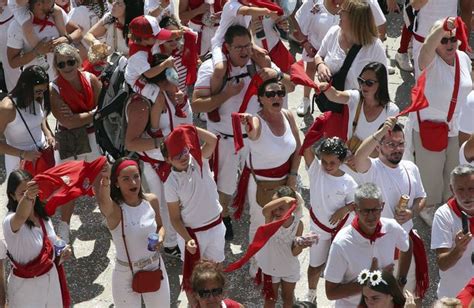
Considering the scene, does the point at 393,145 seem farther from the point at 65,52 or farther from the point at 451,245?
the point at 65,52

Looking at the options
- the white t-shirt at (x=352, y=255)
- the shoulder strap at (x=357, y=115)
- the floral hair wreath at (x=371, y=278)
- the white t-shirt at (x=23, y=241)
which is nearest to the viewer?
the floral hair wreath at (x=371, y=278)

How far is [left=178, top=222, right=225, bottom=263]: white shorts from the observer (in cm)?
791

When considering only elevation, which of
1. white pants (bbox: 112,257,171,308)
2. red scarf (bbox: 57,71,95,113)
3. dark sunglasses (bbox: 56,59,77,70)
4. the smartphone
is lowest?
white pants (bbox: 112,257,171,308)

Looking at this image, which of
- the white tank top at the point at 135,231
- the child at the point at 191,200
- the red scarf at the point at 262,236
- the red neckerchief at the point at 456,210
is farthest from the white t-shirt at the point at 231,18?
the red neckerchief at the point at 456,210

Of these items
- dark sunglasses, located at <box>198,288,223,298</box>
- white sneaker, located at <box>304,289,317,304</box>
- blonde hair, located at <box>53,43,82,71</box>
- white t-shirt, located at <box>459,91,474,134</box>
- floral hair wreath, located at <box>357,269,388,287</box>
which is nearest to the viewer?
floral hair wreath, located at <box>357,269,388,287</box>

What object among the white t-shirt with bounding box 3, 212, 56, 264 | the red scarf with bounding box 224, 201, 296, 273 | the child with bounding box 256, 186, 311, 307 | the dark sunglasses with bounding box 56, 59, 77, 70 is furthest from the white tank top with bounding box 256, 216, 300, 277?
the dark sunglasses with bounding box 56, 59, 77, 70

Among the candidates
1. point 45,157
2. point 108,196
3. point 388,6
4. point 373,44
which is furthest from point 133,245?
point 388,6

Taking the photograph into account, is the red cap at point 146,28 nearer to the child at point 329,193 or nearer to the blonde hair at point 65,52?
the blonde hair at point 65,52

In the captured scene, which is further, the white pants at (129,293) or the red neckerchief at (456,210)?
the white pants at (129,293)

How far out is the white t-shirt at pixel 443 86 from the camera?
28.8ft

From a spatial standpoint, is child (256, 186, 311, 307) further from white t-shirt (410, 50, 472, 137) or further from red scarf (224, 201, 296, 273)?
white t-shirt (410, 50, 472, 137)

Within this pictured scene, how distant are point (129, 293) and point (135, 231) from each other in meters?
0.50

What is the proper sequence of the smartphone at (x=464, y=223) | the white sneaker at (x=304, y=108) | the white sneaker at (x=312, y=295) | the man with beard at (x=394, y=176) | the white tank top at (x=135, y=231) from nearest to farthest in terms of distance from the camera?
the smartphone at (x=464, y=223), the white tank top at (x=135, y=231), the man with beard at (x=394, y=176), the white sneaker at (x=312, y=295), the white sneaker at (x=304, y=108)

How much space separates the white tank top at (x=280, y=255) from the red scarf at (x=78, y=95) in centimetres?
218
